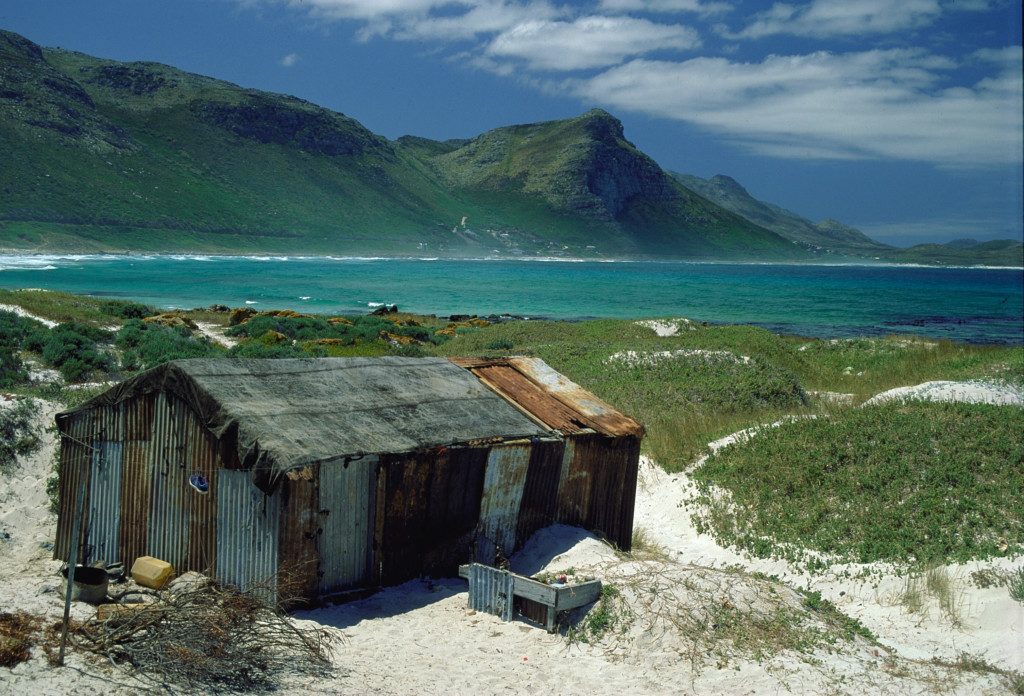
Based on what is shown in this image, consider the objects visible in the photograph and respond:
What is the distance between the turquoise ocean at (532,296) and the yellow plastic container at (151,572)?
52.8 metres

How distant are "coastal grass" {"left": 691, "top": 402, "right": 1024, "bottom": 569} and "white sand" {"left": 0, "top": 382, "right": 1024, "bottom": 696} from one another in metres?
0.77

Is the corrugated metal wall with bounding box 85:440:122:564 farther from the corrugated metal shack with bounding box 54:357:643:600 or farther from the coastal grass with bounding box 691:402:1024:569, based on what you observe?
the coastal grass with bounding box 691:402:1024:569

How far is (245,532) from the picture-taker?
9539 millimetres

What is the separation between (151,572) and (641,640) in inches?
233

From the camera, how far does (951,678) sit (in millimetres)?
8555

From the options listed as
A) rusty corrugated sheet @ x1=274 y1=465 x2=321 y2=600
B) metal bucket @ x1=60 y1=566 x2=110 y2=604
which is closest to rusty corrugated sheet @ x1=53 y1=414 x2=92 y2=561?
metal bucket @ x1=60 y1=566 x2=110 y2=604

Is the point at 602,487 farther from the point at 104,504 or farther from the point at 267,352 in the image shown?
the point at 267,352

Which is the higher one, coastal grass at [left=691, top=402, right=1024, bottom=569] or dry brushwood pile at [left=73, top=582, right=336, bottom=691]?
coastal grass at [left=691, top=402, right=1024, bottom=569]

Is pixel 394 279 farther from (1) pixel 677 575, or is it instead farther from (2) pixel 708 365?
(1) pixel 677 575

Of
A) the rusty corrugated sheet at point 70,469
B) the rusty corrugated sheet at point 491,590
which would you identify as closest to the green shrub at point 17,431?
the rusty corrugated sheet at point 70,469

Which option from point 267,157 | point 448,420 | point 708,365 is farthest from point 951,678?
point 267,157

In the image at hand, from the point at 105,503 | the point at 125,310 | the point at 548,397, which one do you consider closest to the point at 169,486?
the point at 105,503

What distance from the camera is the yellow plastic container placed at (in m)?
9.81

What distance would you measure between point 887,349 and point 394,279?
8191cm
